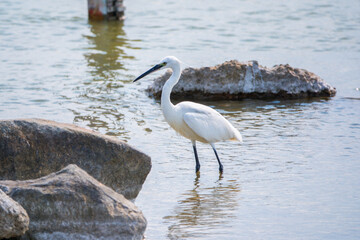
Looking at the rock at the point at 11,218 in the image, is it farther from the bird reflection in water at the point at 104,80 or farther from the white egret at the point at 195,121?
the bird reflection in water at the point at 104,80

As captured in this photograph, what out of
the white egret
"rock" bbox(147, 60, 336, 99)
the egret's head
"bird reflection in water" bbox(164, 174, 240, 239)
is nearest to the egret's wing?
the white egret

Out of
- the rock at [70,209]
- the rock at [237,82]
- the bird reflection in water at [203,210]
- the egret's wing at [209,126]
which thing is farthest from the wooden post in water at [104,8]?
the rock at [70,209]

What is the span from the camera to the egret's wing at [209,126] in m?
7.30

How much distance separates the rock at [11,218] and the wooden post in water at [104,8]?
15.0m

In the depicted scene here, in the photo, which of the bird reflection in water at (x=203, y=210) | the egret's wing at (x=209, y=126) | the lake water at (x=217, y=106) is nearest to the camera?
the bird reflection in water at (x=203, y=210)

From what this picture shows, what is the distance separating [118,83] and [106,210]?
756 cm

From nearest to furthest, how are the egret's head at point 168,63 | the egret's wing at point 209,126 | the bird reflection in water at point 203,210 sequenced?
the bird reflection in water at point 203,210, the egret's wing at point 209,126, the egret's head at point 168,63

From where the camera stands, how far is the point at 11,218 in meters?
4.20

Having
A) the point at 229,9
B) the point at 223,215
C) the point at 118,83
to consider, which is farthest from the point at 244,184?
the point at 229,9

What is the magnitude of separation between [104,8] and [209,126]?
12.2 m

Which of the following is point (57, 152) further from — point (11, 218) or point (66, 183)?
point (11, 218)

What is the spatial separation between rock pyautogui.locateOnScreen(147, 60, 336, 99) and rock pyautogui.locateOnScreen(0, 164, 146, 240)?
20.6 feet

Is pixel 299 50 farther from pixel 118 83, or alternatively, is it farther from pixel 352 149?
pixel 352 149

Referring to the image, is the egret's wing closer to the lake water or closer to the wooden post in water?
the lake water
